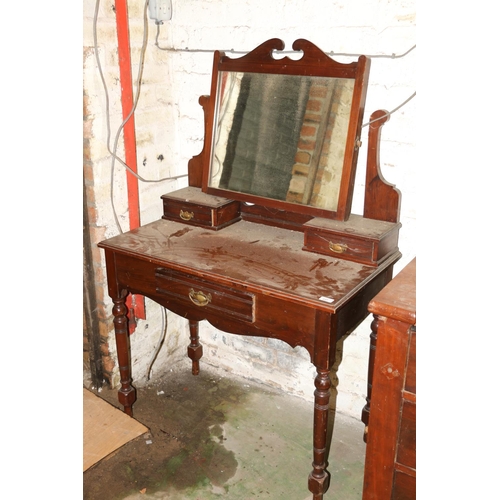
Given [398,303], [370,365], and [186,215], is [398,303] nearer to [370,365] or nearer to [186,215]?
[370,365]

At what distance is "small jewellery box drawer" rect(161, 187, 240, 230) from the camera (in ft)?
6.64

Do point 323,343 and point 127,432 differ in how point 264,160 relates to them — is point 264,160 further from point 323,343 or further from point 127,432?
point 127,432

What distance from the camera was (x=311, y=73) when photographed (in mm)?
1826

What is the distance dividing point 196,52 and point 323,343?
1.38 metres

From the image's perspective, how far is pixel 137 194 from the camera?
2.26 m

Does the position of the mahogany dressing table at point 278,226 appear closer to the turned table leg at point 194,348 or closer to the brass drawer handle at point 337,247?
the brass drawer handle at point 337,247

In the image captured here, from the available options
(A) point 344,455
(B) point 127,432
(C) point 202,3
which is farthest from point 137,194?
(A) point 344,455

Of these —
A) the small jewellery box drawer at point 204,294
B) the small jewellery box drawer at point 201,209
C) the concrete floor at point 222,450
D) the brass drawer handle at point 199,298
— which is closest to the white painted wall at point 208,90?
the concrete floor at point 222,450

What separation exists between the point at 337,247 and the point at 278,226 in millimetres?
366

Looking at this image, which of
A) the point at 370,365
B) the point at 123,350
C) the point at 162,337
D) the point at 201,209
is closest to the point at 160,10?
the point at 201,209

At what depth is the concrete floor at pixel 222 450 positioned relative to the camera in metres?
1.91

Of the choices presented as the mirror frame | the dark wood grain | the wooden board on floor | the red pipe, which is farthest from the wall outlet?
the wooden board on floor

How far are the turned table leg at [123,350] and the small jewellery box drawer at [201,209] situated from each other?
0.39m

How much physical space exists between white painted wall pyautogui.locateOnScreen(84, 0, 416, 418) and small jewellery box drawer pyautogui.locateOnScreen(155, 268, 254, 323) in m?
0.54
